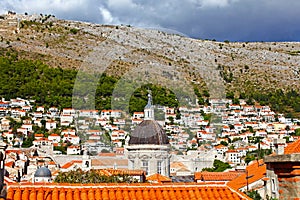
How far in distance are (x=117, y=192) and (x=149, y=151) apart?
125 feet

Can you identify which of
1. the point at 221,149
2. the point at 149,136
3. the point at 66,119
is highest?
the point at 66,119

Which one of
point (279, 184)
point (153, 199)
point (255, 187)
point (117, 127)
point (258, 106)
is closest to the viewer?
point (279, 184)

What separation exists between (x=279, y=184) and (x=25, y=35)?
135m

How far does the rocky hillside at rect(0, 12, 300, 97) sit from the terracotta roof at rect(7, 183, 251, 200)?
88.2 m

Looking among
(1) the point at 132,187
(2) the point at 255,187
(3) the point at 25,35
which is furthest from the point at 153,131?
(3) the point at 25,35

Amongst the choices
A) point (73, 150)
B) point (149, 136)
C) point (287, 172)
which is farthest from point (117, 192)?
point (73, 150)

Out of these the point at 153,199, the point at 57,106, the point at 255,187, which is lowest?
the point at 255,187

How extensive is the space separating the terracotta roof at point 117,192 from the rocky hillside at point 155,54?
88183 millimetres

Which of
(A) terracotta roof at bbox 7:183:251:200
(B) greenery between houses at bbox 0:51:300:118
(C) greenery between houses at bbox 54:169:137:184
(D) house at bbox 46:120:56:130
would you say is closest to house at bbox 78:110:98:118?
(B) greenery between houses at bbox 0:51:300:118

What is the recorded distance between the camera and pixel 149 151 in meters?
43.6

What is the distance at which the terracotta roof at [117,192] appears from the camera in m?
5.35

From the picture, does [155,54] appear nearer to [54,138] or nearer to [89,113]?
[89,113]

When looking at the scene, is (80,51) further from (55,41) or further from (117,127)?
(117,127)

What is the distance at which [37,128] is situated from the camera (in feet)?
322
